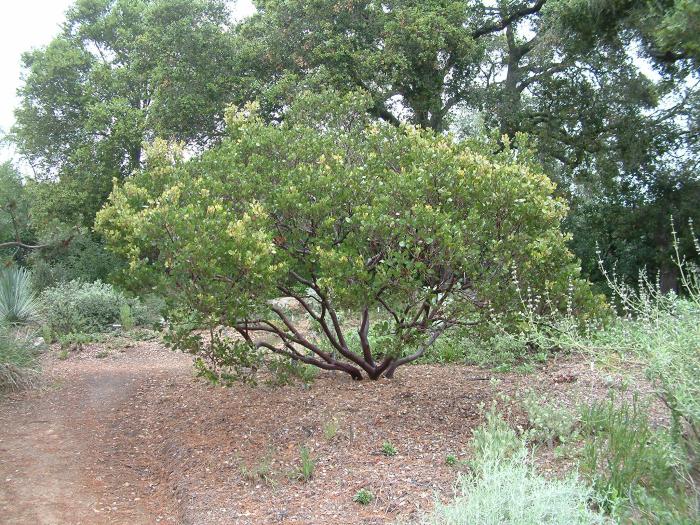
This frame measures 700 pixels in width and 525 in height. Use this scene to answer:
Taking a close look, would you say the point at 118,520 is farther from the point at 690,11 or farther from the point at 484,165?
the point at 690,11

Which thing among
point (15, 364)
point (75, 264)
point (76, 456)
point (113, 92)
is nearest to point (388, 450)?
point (76, 456)

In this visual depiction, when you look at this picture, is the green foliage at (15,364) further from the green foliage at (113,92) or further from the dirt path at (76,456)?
the green foliage at (113,92)

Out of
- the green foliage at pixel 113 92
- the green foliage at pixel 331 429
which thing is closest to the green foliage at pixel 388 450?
the green foliage at pixel 331 429

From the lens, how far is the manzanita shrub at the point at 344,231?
4441 mm

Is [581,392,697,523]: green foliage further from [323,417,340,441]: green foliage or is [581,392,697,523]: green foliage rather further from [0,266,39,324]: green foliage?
[0,266,39,324]: green foliage

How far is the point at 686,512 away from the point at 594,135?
1183 centimetres

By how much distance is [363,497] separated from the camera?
3.78 metres

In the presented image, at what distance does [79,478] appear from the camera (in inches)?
189

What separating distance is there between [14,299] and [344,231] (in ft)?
22.1

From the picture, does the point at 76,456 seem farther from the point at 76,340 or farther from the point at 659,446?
the point at 76,340

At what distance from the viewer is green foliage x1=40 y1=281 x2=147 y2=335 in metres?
10.7

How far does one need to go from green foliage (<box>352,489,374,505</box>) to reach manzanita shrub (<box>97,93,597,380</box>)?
4.62 feet

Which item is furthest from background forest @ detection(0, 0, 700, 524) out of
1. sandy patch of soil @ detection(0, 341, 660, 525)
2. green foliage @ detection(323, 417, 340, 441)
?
green foliage @ detection(323, 417, 340, 441)

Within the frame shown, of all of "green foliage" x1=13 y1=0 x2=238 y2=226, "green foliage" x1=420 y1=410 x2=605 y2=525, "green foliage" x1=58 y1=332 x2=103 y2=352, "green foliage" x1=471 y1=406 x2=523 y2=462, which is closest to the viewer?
"green foliage" x1=420 y1=410 x2=605 y2=525
